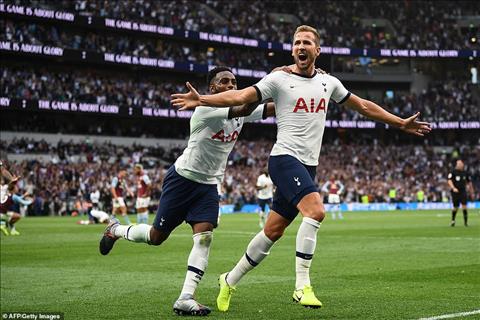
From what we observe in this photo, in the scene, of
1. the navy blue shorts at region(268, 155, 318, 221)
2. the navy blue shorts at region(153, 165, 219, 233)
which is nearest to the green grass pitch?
the navy blue shorts at region(153, 165, 219, 233)

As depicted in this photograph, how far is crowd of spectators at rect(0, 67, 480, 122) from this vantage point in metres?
59.0

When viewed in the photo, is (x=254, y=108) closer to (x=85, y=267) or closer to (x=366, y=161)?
(x=85, y=267)

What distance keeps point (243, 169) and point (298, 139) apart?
54729 millimetres

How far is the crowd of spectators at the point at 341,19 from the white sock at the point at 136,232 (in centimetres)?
5861

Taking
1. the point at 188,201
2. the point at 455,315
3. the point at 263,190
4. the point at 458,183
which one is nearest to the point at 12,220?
the point at 263,190

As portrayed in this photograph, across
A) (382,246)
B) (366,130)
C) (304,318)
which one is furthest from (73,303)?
(366,130)

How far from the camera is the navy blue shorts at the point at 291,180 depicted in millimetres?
8438

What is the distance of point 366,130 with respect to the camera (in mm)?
81812

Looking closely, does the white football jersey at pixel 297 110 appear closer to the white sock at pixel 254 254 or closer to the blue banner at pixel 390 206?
the white sock at pixel 254 254

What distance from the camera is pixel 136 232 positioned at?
32.7 ft

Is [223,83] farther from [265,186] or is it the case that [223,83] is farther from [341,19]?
[341,19]

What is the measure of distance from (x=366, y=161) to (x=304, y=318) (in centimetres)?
6677

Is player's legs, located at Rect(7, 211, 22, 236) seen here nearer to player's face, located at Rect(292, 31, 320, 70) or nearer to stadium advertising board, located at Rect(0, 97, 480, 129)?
player's face, located at Rect(292, 31, 320, 70)

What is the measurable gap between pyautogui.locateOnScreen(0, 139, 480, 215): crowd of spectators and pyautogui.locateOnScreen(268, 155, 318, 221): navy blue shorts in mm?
32313
